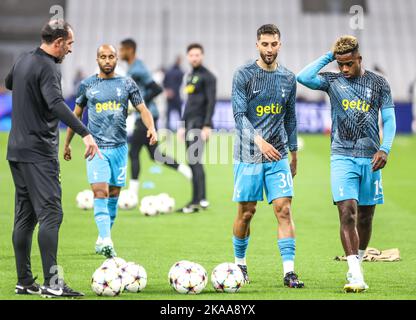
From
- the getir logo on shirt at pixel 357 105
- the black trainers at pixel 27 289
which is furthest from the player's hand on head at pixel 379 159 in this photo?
the black trainers at pixel 27 289

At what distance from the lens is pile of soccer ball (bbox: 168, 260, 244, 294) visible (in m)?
8.89

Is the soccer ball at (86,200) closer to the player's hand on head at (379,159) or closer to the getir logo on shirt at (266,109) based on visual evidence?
the getir logo on shirt at (266,109)

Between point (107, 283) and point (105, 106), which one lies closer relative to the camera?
point (107, 283)

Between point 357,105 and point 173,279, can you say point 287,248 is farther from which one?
point 357,105

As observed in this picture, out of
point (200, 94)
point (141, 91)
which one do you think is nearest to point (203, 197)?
point (200, 94)

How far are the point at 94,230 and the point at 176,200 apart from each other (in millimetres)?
4217

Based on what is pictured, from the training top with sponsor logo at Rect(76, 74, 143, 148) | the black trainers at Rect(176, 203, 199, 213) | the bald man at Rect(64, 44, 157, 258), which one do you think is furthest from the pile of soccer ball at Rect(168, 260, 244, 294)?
the black trainers at Rect(176, 203, 199, 213)

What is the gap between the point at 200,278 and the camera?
8922mm

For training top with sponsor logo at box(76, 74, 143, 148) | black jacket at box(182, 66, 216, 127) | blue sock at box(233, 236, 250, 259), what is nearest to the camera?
blue sock at box(233, 236, 250, 259)

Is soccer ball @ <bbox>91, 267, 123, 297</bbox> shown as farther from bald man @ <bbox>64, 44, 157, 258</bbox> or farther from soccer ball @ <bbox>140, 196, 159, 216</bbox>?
soccer ball @ <bbox>140, 196, 159, 216</bbox>

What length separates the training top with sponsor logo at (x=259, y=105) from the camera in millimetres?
9508

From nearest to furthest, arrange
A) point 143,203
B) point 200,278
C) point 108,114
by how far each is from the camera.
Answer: point 200,278
point 108,114
point 143,203

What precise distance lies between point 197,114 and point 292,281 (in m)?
7.05
